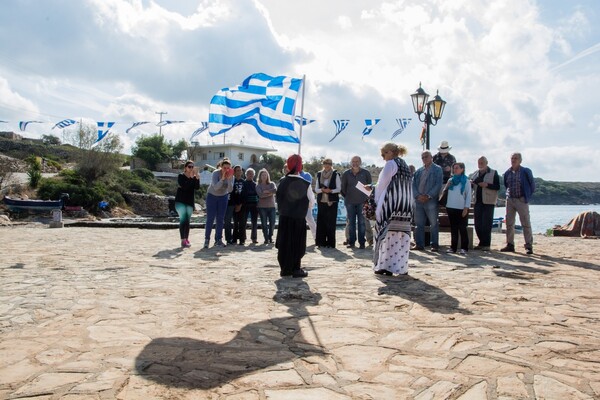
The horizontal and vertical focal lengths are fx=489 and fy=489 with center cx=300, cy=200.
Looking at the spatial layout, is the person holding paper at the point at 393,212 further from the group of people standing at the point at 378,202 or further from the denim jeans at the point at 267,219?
the denim jeans at the point at 267,219

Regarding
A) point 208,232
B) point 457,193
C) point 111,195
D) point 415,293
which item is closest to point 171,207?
point 111,195

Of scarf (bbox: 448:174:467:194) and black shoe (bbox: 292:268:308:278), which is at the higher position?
scarf (bbox: 448:174:467:194)

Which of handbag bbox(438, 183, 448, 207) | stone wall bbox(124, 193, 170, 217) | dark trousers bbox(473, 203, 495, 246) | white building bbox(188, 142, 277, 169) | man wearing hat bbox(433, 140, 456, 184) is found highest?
white building bbox(188, 142, 277, 169)

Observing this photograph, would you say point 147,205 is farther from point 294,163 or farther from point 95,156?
point 294,163

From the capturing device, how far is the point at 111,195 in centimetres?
4025

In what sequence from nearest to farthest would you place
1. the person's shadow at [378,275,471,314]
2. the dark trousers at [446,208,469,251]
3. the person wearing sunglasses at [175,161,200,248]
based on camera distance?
the person's shadow at [378,275,471,314] < the dark trousers at [446,208,469,251] < the person wearing sunglasses at [175,161,200,248]

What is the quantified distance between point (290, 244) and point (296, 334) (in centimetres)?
288

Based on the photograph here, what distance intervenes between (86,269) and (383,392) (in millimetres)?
5446

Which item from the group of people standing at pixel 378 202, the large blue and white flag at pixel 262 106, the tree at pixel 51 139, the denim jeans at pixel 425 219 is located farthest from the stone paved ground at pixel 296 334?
the tree at pixel 51 139

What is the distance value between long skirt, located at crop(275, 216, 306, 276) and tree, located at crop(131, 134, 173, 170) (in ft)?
194

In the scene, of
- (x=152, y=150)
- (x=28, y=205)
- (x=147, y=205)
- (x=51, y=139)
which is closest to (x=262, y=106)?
(x=28, y=205)

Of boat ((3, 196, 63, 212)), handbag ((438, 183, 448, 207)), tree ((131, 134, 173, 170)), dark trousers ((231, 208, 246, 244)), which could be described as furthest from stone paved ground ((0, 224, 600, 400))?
tree ((131, 134, 173, 170))

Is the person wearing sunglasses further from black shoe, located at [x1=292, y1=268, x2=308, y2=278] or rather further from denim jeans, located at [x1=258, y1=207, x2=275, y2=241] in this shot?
black shoe, located at [x1=292, y1=268, x2=308, y2=278]

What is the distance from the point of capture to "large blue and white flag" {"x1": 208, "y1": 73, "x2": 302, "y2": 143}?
14.1m
